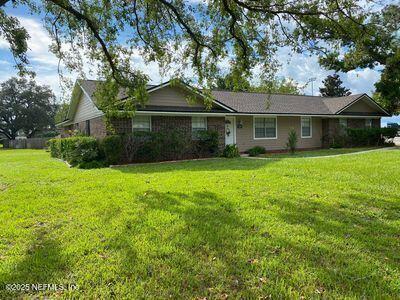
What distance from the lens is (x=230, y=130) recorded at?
18.7 meters

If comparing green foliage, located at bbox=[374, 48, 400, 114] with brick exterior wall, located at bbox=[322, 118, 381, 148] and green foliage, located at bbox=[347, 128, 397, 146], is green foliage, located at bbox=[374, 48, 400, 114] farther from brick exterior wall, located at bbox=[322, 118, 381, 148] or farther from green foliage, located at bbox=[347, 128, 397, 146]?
brick exterior wall, located at bbox=[322, 118, 381, 148]

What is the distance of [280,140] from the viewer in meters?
20.8

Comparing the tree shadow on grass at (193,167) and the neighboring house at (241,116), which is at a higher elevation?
the neighboring house at (241,116)

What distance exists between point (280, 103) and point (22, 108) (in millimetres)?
49543

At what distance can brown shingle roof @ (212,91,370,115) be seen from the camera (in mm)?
19797

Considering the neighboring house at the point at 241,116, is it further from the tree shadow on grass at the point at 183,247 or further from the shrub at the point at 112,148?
the tree shadow on grass at the point at 183,247

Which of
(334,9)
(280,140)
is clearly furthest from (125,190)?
(280,140)

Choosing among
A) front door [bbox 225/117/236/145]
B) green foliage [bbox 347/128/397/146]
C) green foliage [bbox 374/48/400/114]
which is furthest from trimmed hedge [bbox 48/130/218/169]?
green foliage [bbox 374/48/400/114]

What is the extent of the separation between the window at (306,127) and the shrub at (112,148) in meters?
14.6

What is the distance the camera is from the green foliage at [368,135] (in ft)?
71.7

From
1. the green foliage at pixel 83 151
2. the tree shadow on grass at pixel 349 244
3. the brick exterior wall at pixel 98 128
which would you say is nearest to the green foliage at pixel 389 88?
the tree shadow on grass at pixel 349 244

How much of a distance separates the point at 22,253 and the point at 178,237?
6.74 ft

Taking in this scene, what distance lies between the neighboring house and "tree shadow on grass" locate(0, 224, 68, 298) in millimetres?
8930

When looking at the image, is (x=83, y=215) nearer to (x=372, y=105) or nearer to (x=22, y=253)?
(x=22, y=253)
